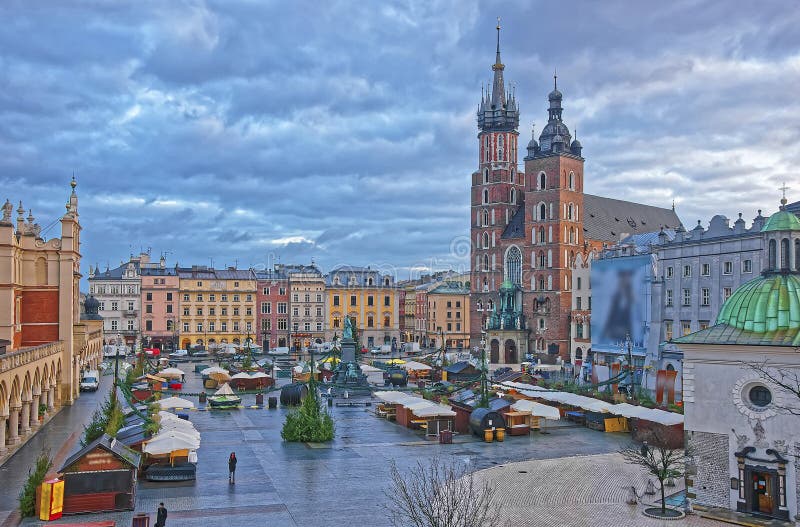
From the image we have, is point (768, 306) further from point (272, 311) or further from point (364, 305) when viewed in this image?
point (364, 305)

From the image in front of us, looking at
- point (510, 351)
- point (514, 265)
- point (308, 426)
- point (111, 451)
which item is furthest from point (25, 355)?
point (514, 265)

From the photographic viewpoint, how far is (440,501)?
713 inches

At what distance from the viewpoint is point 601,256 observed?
269 feet

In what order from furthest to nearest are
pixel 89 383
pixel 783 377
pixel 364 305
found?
pixel 364 305, pixel 89 383, pixel 783 377

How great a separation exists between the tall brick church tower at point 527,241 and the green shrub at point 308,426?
190ft

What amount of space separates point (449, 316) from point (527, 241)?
2930 cm

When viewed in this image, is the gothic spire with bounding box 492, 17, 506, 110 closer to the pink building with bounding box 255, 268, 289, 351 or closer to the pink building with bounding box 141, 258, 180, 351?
the pink building with bounding box 255, 268, 289, 351

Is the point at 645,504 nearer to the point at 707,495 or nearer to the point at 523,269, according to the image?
the point at 707,495

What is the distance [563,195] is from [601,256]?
15.2 m

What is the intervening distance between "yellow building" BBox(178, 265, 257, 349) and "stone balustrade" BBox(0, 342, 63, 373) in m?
62.1

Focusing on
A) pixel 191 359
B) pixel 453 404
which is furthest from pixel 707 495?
pixel 191 359

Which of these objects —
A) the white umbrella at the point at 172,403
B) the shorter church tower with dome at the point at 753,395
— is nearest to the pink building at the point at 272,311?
the white umbrella at the point at 172,403

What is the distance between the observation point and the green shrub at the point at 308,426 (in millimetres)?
38875

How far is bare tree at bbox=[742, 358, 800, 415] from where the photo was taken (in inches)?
925
